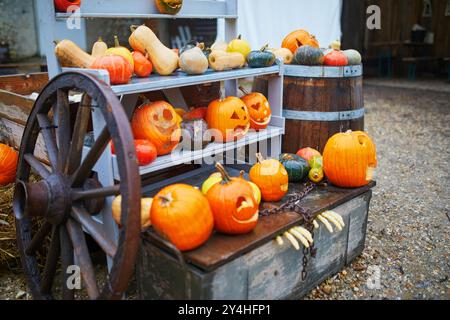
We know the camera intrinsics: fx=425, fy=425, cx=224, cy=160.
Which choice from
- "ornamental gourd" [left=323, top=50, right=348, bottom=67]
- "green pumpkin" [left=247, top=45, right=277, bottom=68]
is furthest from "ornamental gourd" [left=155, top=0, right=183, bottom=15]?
"ornamental gourd" [left=323, top=50, right=348, bottom=67]

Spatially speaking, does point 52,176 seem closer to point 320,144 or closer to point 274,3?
point 320,144

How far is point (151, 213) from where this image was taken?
1.93 meters

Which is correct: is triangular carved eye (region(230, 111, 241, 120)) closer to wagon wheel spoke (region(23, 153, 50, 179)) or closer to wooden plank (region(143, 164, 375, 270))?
wooden plank (region(143, 164, 375, 270))

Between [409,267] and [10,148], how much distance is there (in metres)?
2.78

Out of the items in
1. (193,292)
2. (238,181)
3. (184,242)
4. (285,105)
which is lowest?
(193,292)

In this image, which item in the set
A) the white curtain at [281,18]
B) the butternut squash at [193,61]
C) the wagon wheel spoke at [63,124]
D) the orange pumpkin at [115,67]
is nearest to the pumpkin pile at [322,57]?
the butternut squash at [193,61]

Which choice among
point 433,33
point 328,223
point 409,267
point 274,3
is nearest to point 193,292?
point 328,223

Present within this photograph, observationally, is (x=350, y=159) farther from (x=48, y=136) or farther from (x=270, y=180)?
(x=48, y=136)

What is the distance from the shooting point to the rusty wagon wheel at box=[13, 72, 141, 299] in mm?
1713

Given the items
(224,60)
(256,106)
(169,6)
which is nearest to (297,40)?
(256,106)

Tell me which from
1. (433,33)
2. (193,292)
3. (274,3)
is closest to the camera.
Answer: (193,292)

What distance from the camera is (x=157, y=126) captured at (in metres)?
2.42

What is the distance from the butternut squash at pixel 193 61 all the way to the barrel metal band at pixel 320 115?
0.92 meters

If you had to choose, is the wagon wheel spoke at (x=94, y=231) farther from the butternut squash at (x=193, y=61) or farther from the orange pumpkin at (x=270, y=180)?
the butternut squash at (x=193, y=61)
